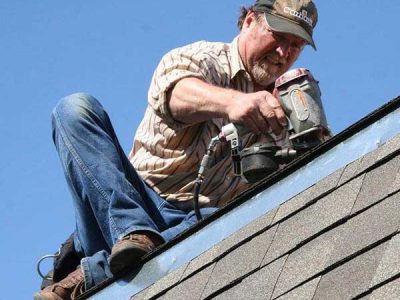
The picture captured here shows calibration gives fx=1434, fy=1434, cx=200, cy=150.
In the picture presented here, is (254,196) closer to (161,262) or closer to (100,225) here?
(161,262)

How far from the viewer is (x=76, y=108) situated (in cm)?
553

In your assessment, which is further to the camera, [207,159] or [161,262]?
[207,159]

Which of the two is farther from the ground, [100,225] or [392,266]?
[100,225]

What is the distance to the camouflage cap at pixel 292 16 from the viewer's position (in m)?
6.06

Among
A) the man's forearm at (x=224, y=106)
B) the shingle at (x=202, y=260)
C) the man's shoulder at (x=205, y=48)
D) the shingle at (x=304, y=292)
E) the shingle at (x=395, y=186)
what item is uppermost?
the man's shoulder at (x=205, y=48)

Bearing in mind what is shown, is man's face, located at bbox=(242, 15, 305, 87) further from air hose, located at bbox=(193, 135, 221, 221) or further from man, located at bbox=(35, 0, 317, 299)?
air hose, located at bbox=(193, 135, 221, 221)

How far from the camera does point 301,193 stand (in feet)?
14.2

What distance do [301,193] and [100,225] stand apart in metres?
1.28

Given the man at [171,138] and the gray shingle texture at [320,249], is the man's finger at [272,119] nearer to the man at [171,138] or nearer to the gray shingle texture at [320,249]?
the man at [171,138]

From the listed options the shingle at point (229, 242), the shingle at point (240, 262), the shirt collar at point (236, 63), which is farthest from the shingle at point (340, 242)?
the shirt collar at point (236, 63)

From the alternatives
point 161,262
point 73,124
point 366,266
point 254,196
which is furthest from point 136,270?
point 366,266

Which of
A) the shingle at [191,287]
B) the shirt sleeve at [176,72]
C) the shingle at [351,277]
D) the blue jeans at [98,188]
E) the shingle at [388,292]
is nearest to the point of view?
the shingle at [388,292]

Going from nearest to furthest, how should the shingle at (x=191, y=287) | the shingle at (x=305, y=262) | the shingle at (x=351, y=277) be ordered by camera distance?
the shingle at (x=351, y=277), the shingle at (x=305, y=262), the shingle at (x=191, y=287)

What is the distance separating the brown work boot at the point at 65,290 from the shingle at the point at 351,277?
1950mm
